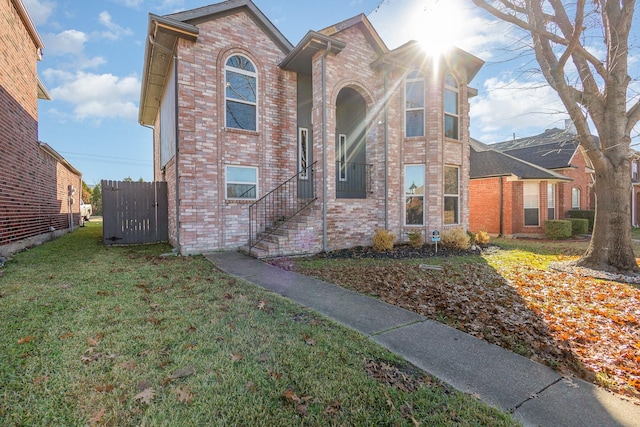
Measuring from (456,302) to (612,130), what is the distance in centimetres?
587

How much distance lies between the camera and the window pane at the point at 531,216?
1526cm

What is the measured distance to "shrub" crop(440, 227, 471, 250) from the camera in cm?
945

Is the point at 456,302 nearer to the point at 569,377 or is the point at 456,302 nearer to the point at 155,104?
the point at 569,377

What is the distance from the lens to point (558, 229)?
13922 millimetres

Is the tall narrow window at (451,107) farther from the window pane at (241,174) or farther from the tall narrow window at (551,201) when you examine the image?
the tall narrow window at (551,201)

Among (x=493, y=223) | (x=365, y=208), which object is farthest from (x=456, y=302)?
(x=493, y=223)

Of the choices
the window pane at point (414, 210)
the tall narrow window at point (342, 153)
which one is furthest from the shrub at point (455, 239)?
the tall narrow window at point (342, 153)

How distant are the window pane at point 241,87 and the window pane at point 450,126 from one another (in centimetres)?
686

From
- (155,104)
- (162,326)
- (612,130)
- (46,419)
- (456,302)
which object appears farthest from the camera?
(155,104)

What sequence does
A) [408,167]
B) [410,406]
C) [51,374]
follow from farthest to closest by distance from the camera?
[408,167]
[51,374]
[410,406]

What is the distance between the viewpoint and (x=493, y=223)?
15.7 metres

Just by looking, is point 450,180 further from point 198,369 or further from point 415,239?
point 198,369

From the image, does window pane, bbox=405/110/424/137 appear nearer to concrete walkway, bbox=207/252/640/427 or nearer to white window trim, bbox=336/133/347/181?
white window trim, bbox=336/133/347/181

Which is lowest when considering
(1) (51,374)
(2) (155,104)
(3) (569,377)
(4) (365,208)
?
(3) (569,377)
